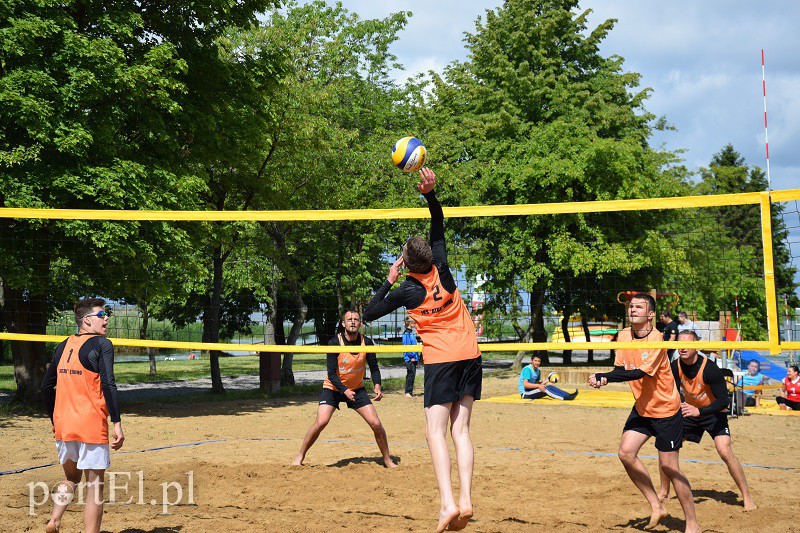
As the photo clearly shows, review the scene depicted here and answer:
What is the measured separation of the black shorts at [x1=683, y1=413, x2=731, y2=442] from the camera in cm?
690

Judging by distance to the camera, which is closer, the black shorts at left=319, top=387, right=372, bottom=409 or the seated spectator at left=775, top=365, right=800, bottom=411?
the black shorts at left=319, top=387, right=372, bottom=409

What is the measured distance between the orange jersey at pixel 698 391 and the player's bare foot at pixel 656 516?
46.3 inches

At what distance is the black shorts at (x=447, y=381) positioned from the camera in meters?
5.00

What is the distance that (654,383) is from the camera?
6.12 m

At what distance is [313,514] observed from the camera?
6543 mm

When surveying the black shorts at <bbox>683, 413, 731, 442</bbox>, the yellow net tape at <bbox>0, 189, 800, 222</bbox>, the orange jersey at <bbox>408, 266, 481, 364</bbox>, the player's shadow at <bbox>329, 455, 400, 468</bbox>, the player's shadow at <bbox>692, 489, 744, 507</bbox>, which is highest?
the yellow net tape at <bbox>0, 189, 800, 222</bbox>

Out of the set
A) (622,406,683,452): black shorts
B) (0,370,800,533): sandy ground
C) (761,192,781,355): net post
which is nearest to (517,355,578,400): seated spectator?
(0,370,800,533): sandy ground

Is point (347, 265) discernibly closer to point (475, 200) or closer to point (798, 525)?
point (475, 200)

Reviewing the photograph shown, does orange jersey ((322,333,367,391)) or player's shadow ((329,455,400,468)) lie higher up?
orange jersey ((322,333,367,391))

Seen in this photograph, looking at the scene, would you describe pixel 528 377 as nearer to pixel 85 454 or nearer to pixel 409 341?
pixel 409 341

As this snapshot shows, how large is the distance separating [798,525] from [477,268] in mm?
9107

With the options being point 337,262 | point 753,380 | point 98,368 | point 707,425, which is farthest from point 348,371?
point 753,380

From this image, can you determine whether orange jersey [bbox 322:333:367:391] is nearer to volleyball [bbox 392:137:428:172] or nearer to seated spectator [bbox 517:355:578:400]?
volleyball [bbox 392:137:428:172]

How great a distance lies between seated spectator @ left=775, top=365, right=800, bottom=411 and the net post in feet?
31.4
